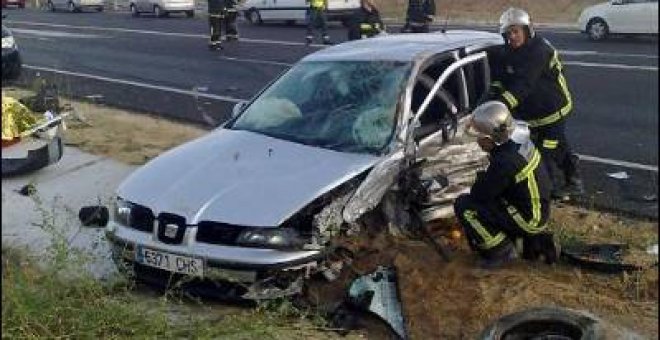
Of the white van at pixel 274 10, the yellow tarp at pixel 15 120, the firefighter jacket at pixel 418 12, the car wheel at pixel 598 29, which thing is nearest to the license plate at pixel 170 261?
the yellow tarp at pixel 15 120

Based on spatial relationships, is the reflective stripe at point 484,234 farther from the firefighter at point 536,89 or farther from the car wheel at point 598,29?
the car wheel at point 598,29

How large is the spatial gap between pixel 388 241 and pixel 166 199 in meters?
1.35

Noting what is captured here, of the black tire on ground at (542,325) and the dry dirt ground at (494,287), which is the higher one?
the black tire on ground at (542,325)

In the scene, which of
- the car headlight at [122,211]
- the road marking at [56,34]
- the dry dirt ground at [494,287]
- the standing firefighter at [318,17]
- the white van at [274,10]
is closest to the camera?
the dry dirt ground at [494,287]

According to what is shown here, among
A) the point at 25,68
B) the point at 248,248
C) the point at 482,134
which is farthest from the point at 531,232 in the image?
the point at 25,68

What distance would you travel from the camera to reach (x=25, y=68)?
54.1 ft

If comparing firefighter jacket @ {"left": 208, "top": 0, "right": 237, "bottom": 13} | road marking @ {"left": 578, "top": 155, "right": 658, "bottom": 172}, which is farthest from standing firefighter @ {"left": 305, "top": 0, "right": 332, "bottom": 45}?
road marking @ {"left": 578, "top": 155, "right": 658, "bottom": 172}

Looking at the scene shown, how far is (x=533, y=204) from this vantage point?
Result: 4.95 m

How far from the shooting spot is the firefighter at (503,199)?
16.0 ft

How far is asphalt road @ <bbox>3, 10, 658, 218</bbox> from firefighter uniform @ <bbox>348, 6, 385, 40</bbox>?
1.70 metres

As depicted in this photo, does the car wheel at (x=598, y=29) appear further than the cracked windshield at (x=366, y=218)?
Yes

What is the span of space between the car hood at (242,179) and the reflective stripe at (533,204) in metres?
0.88

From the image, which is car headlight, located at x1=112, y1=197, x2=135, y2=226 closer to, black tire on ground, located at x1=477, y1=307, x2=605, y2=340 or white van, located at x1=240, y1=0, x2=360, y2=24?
black tire on ground, located at x1=477, y1=307, x2=605, y2=340

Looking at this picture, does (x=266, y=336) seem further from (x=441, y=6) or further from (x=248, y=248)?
(x=441, y=6)
